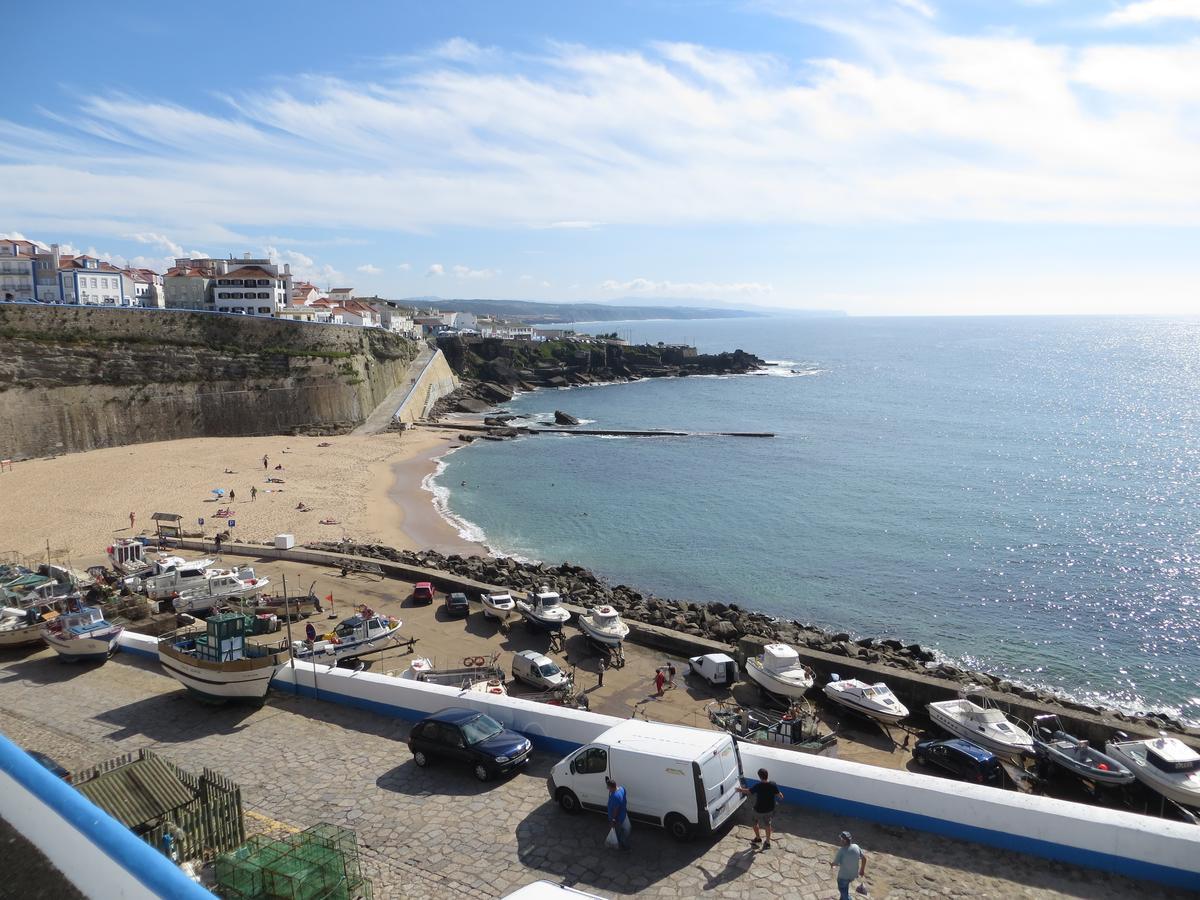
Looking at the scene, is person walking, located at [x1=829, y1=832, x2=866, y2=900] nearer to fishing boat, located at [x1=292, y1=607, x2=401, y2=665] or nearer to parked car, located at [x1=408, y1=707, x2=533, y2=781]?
parked car, located at [x1=408, y1=707, x2=533, y2=781]

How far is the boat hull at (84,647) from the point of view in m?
15.2

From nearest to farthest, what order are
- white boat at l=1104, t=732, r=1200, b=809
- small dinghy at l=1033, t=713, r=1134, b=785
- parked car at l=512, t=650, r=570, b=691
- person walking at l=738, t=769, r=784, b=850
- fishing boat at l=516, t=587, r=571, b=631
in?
person walking at l=738, t=769, r=784, b=850, white boat at l=1104, t=732, r=1200, b=809, small dinghy at l=1033, t=713, r=1134, b=785, parked car at l=512, t=650, r=570, b=691, fishing boat at l=516, t=587, r=571, b=631

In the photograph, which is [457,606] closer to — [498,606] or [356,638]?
[498,606]

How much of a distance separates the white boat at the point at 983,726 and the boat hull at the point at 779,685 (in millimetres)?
2924

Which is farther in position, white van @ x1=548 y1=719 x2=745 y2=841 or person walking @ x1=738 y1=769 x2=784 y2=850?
person walking @ x1=738 y1=769 x2=784 y2=850

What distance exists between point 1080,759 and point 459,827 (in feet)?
42.4

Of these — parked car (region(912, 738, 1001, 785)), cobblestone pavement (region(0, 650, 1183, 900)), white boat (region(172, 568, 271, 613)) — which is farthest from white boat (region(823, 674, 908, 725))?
white boat (region(172, 568, 271, 613))

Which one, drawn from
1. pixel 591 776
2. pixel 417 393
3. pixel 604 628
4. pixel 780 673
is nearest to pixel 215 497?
pixel 604 628

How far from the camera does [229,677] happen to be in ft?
40.9

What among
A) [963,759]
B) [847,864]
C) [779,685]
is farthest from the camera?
[779,685]

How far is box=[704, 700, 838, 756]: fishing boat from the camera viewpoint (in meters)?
14.8

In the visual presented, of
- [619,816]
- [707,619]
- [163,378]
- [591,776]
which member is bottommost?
[707,619]

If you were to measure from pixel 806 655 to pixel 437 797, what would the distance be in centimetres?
1304

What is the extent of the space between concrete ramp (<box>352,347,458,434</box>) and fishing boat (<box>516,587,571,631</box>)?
46.2m
